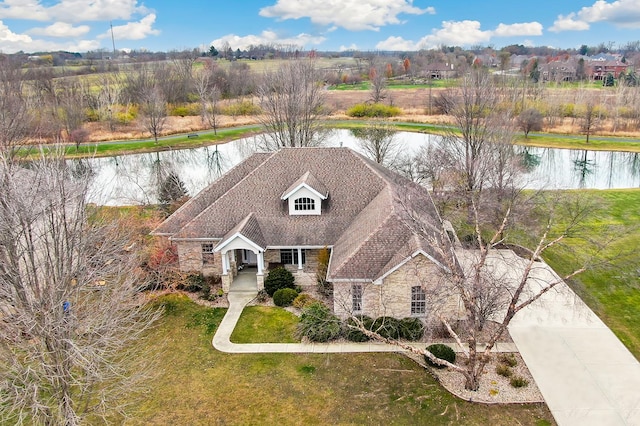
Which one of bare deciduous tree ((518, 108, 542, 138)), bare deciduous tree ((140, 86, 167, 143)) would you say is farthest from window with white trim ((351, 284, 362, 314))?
bare deciduous tree ((140, 86, 167, 143))

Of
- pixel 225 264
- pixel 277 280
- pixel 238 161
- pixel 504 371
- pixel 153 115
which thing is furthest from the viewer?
pixel 153 115

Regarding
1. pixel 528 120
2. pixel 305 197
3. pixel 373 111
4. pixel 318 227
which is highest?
pixel 373 111

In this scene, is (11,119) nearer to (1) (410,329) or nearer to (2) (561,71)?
(1) (410,329)

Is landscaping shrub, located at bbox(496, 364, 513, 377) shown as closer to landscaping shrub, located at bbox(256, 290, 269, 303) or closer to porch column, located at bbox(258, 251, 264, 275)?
landscaping shrub, located at bbox(256, 290, 269, 303)

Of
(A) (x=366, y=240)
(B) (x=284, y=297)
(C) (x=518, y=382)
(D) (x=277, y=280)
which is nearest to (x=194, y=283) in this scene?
(D) (x=277, y=280)

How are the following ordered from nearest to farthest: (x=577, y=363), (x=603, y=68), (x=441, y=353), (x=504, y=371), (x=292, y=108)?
1. (x=504, y=371)
2. (x=441, y=353)
3. (x=577, y=363)
4. (x=292, y=108)
5. (x=603, y=68)

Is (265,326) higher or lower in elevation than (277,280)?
lower

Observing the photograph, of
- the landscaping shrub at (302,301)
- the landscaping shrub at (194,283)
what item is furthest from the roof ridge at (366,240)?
the landscaping shrub at (194,283)
